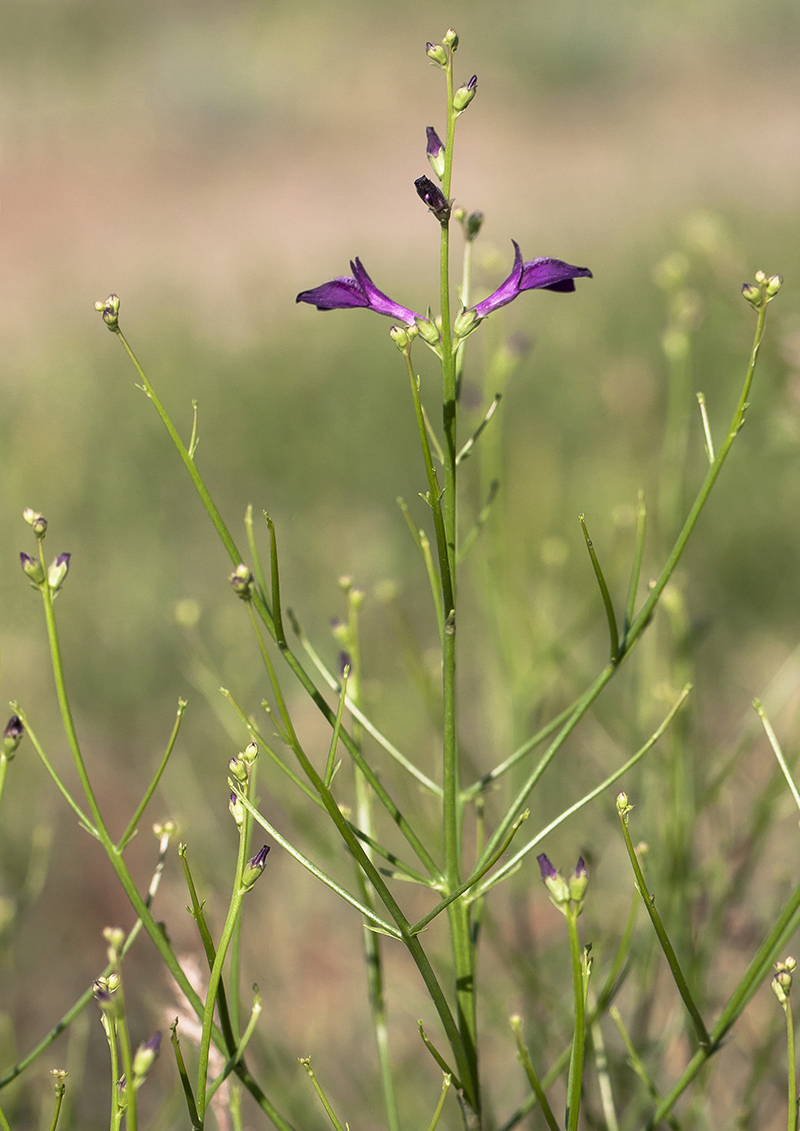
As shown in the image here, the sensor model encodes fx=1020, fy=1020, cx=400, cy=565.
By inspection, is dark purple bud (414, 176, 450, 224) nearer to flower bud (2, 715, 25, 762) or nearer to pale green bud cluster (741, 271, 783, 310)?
pale green bud cluster (741, 271, 783, 310)

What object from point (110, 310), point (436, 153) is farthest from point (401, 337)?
point (110, 310)

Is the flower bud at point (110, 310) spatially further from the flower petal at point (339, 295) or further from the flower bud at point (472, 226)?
the flower bud at point (472, 226)

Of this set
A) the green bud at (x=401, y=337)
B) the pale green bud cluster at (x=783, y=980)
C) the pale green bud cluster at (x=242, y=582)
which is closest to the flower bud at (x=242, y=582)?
the pale green bud cluster at (x=242, y=582)

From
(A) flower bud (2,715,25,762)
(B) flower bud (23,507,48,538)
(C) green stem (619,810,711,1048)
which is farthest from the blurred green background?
(C) green stem (619,810,711,1048)

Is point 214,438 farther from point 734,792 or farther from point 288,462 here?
point 734,792

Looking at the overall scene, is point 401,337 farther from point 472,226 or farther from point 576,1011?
point 576,1011
